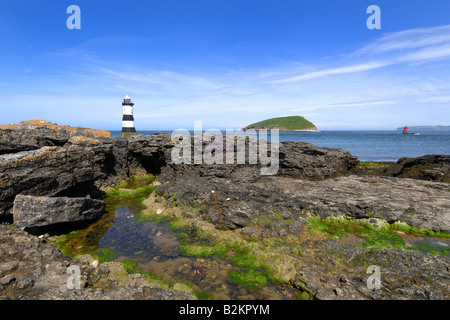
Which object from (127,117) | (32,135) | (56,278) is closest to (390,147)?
(127,117)

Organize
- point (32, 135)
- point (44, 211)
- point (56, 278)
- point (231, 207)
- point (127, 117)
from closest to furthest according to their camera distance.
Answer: point (56, 278) < point (44, 211) < point (231, 207) < point (32, 135) < point (127, 117)

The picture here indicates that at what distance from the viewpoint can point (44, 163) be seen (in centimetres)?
1240

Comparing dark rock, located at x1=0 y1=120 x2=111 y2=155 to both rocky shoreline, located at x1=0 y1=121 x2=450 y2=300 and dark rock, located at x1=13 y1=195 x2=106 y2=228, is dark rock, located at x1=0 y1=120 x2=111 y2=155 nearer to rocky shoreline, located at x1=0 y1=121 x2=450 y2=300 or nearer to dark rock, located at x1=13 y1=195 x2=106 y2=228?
rocky shoreline, located at x1=0 y1=121 x2=450 y2=300

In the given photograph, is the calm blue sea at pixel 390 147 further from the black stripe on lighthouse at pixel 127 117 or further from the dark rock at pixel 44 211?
the black stripe on lighthouse at pixel 127 117

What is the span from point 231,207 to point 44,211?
8.92 meters

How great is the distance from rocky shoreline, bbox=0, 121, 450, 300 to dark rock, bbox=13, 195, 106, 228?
45 millimetres

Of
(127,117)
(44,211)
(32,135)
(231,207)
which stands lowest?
(231,207)

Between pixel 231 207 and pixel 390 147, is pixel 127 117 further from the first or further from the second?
pixel 390 147

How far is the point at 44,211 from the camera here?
1045 centimetres

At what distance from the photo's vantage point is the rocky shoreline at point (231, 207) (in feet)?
23.2

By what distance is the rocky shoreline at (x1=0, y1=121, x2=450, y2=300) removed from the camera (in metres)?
7.08

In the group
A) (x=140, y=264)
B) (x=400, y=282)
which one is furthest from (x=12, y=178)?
(x=400, y=282)

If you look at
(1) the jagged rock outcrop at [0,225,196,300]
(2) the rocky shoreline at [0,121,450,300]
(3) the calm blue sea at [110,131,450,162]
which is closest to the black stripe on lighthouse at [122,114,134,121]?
(2) the rocky shoreline at [0,121,450,300]

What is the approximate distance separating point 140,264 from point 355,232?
10092mm
